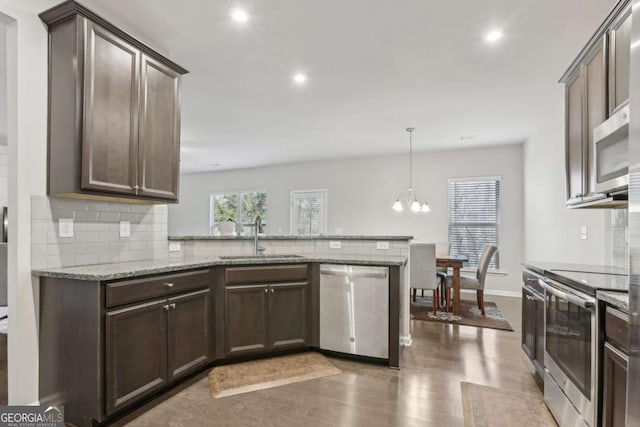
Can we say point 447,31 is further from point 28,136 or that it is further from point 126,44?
point 28,136

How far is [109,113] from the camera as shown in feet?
6.97

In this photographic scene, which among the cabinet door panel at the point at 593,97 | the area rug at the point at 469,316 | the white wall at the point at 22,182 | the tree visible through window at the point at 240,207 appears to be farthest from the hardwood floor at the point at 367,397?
the tree visible through window at the point at 240,207

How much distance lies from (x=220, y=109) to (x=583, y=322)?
13.4 feet

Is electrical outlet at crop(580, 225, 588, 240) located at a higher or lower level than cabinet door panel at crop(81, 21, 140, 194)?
lower

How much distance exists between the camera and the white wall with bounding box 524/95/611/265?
9.66ft

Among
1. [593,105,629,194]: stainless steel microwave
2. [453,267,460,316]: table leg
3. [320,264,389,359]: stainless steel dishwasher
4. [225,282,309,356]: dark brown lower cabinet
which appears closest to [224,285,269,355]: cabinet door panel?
[225,282,309,356]: dark brown lower cabinet

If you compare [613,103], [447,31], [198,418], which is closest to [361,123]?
[447,31]

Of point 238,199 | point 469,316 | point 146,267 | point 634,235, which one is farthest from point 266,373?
point 238,199

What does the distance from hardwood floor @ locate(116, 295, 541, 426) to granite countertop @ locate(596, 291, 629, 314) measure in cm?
110

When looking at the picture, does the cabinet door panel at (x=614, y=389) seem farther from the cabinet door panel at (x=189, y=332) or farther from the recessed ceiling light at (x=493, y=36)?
the cabinet door panel at (x=189, y=332)

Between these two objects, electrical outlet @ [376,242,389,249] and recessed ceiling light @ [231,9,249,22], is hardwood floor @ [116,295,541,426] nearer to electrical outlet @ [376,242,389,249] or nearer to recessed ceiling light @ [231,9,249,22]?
electrical outlet @ [376,242,389,249]

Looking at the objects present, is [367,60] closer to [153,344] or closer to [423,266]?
[423,266]

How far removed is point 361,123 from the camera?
185 inches

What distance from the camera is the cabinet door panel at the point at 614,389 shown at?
1.33 metres
